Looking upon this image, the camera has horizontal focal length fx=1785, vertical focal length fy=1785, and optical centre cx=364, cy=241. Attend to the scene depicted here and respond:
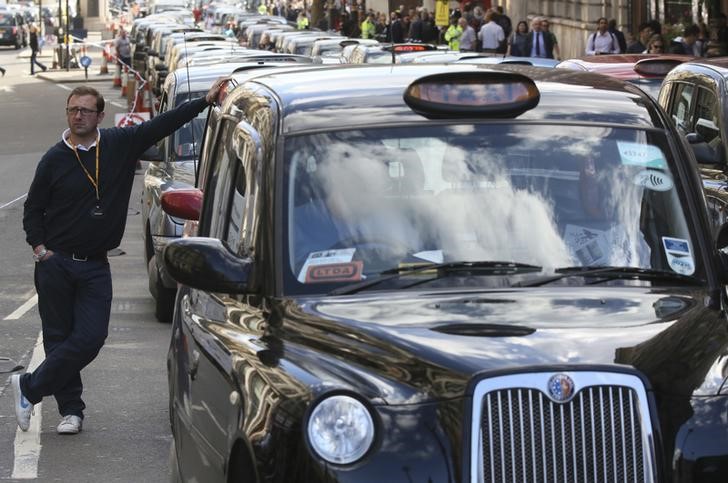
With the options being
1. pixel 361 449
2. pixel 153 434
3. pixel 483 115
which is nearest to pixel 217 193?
pixel 483 115

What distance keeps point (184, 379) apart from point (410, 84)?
1301 mm

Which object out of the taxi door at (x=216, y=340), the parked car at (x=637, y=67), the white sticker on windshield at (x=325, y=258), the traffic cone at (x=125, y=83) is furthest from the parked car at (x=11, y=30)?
Result: the white sticker on windshield at (x=325, y=258)

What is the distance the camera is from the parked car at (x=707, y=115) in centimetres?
1109

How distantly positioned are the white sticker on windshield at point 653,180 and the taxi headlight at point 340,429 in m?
→ 1.62

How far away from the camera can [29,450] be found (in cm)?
881

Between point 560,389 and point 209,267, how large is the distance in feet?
4.42

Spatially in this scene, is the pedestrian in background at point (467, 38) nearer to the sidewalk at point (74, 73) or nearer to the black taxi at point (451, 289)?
the sidewalk at point (74, 73)

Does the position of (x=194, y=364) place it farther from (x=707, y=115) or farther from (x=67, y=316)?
(x=707, y=115)

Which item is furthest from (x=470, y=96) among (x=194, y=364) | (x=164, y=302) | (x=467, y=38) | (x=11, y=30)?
(x=11, y=30)

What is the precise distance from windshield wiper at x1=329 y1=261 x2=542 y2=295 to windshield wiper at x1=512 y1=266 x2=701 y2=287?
80 millimetres

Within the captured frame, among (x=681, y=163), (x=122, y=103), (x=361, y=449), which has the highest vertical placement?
(x=681, y=163)

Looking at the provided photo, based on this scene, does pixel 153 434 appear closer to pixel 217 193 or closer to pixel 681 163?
pixel 217 193

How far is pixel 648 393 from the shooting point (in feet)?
14.7

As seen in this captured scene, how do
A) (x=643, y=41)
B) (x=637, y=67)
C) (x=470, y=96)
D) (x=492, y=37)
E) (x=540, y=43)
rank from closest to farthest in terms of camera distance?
(x=470, y=96) → (x=637, y=67) → (x=643, y=41) → (x=540, y=43) → (x=492, y=37)
